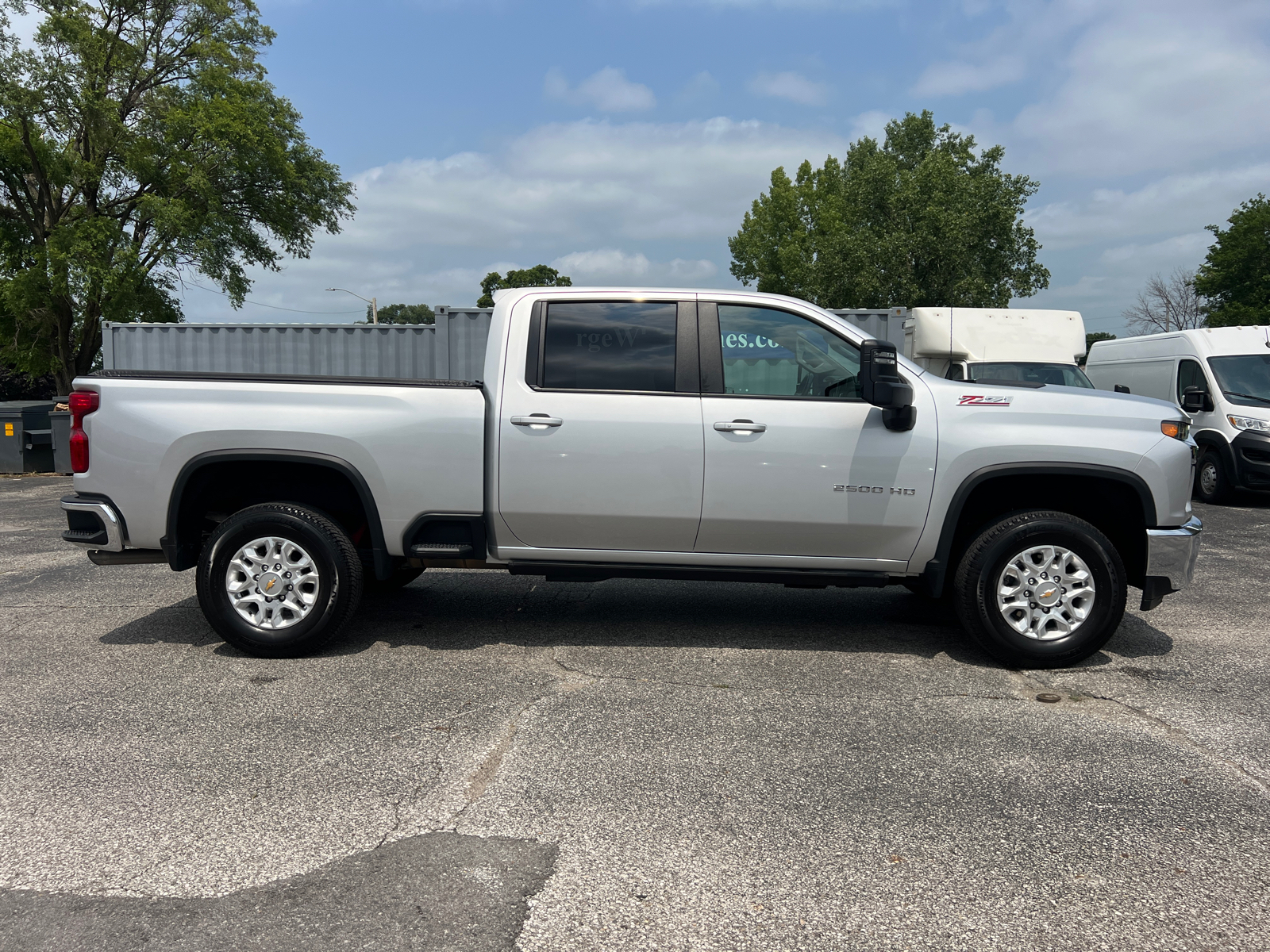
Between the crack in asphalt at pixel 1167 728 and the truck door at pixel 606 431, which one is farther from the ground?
the truck door at pixel 606 431

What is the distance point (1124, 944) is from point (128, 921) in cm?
278

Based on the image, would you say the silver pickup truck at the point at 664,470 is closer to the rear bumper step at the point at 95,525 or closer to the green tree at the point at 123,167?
the rear bumper step at the point at 95,525

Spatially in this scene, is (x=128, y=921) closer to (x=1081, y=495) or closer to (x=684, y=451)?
(x=684, y=451)

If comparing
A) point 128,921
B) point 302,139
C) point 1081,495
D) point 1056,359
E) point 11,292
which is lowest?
point 128,921

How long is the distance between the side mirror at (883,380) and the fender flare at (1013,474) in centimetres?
48

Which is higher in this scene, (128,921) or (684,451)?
(684,451)

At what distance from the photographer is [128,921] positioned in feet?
8.70

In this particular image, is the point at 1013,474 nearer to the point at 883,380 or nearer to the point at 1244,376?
the point at 883,380

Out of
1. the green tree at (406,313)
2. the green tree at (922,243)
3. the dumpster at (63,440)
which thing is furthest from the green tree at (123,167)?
the green tree at (406,313)

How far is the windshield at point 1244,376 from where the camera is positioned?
12812 mm

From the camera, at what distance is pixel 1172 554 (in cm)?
495

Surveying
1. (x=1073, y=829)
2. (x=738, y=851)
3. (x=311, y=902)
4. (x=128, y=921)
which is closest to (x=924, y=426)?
(x=1073, y=829)

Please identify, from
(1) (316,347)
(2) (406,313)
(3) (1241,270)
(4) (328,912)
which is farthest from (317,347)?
(2) (406,313)

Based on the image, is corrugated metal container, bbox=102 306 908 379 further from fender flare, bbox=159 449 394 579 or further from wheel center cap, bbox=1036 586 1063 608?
wheel center cap, bbox=1036 586 1063 608
